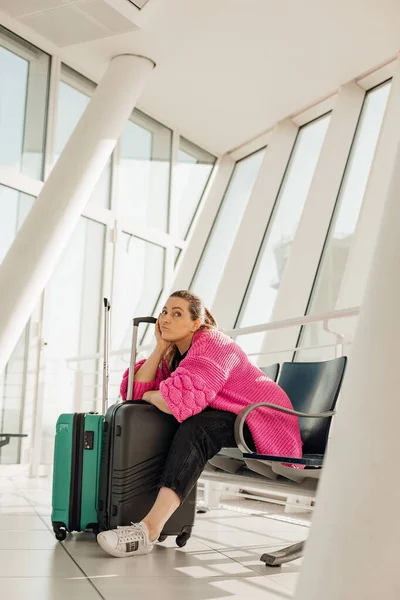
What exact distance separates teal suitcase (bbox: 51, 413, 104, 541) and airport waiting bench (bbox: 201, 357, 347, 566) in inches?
16.6

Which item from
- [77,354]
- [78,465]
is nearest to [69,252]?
[77,354]

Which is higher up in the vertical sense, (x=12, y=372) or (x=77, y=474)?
(x=77, y=474)

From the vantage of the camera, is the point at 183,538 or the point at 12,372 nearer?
Result: the point at 183,538

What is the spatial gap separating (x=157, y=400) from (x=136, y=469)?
25cm

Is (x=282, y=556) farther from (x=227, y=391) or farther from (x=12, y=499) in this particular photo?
(x=12, y=499)

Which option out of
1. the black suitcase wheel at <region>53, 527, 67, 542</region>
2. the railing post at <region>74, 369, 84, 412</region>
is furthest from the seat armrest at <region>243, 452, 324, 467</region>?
the railing post at <region>74, 369, 84, 412</region>

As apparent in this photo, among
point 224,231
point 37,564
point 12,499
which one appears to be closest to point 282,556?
point 37,564

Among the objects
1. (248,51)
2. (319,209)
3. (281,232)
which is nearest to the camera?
(248,51)

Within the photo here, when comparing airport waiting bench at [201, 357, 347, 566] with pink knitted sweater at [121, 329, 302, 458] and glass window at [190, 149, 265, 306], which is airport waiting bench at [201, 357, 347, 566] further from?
glass window at [190, 149, 265, 306]

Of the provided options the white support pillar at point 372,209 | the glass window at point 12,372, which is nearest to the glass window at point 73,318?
the glass window at point 12,372

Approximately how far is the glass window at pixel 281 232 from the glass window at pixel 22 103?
8.06ft

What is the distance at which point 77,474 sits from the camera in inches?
96.8

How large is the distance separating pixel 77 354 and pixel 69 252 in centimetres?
99

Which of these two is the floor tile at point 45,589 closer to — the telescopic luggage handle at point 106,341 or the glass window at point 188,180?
the telescopic luggage handle at point 106,341
